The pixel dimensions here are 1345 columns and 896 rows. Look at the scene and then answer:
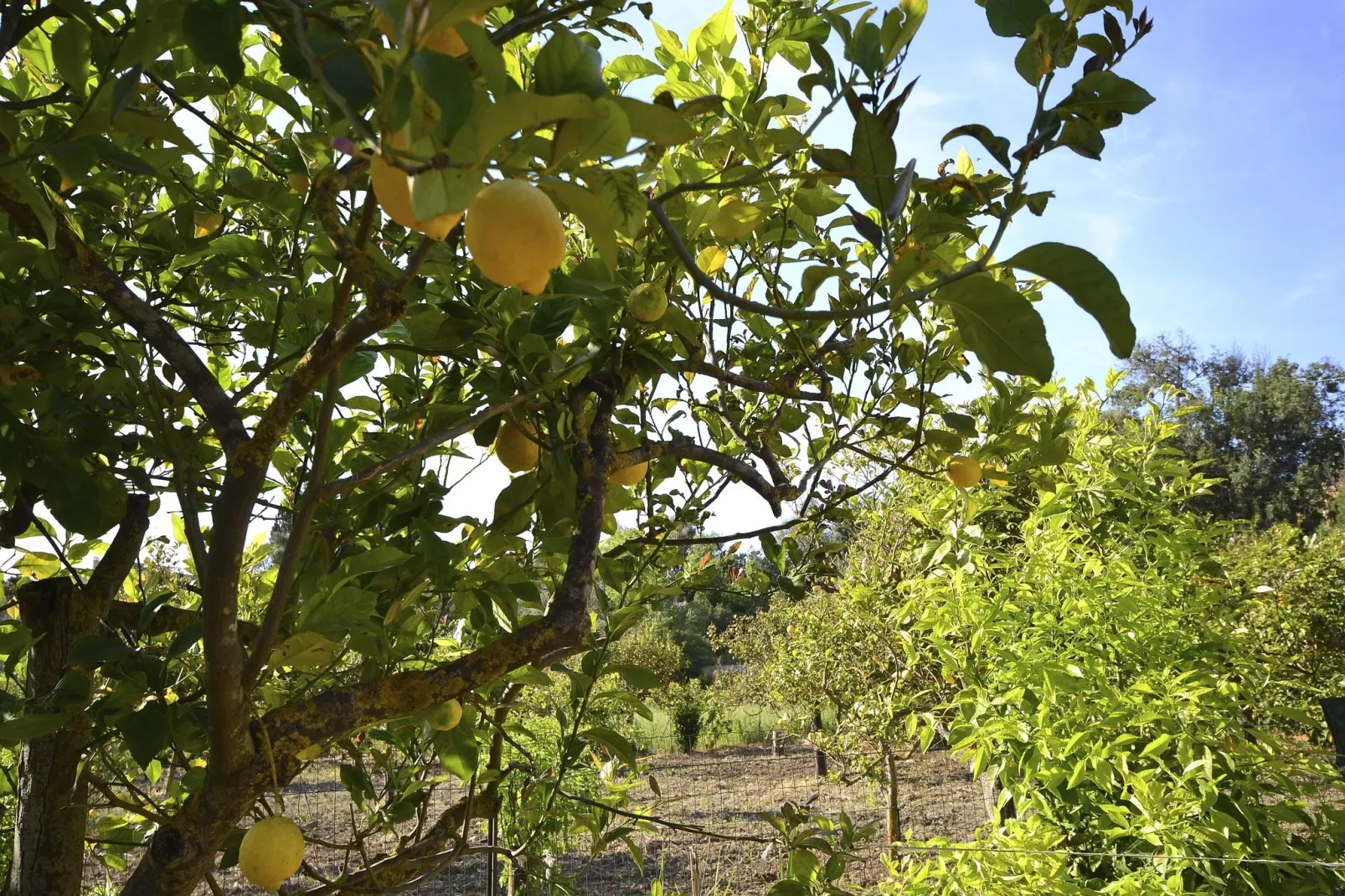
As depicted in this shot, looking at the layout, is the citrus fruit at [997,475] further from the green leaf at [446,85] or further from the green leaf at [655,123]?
the green leaf at [446,85]

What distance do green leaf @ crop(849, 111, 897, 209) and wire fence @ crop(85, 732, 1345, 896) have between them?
2.83 metres

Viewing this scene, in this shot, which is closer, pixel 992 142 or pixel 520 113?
pixel 520 113

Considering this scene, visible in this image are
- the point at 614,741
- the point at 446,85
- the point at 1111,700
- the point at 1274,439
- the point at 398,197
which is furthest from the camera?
the point at 1274,439

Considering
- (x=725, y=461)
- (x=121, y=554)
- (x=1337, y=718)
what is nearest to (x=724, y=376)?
(x=725, y=461)

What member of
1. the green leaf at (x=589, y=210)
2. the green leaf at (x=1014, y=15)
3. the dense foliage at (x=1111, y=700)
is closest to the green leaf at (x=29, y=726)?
the green leaf at (x=589, y=210)

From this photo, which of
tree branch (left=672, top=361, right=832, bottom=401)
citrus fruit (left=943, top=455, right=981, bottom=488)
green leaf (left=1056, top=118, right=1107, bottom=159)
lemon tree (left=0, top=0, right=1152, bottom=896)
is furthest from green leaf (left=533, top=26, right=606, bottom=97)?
citrus fruit (left=943, top=455, right=981, bottom=488)

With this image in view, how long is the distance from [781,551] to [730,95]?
27.0 inches

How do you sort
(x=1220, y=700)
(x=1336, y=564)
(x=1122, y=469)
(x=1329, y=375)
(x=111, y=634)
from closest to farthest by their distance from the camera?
(x=111, y=634), (x=1220, y=700), (x=1122, y=469), (x=1336, y=564), (x=1329, y=375)

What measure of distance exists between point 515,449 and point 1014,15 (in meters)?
0.63

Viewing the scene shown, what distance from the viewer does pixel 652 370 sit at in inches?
36.6

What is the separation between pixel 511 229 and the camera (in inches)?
17.4

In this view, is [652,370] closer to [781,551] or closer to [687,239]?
[687,239]

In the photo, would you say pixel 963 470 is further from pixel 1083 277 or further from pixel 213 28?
pixel 213 28

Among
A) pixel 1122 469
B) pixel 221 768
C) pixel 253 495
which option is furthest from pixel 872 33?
pixel 1122 469
